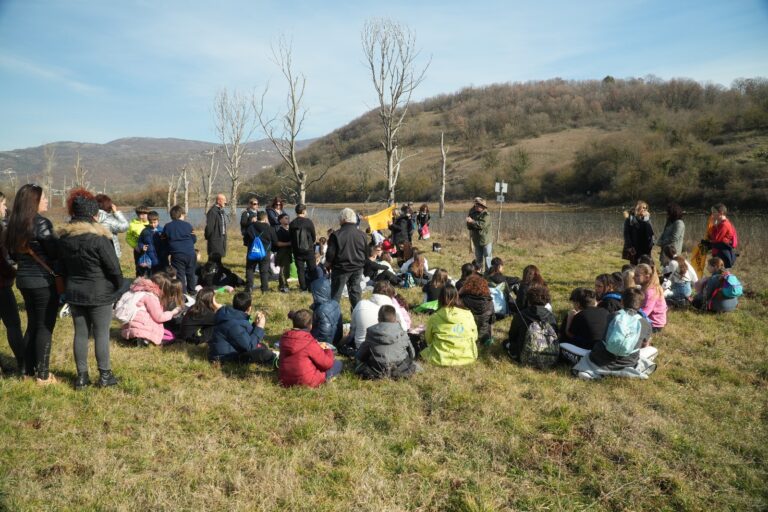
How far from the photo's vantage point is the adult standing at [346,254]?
255 inches

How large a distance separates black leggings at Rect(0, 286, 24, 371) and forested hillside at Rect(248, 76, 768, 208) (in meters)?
13.4

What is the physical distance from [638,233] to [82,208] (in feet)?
29.8

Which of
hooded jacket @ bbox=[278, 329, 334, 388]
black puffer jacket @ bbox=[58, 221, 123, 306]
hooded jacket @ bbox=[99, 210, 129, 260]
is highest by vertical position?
hooded jacket @ bbox=[99, 210, 129, 260]

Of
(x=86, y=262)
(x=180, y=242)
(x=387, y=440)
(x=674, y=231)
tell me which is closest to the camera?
(x=387, y=440)

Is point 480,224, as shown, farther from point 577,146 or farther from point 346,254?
point 577,146

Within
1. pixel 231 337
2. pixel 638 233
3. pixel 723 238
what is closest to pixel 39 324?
pixel 231 337

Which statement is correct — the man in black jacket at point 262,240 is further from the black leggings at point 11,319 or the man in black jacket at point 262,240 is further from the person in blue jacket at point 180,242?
the black leggings at point 11,319

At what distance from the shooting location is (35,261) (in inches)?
164

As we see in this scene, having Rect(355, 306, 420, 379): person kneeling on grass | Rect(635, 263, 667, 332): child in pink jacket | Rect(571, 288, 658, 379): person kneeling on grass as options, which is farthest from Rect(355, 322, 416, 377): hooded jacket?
Rect(635, 263, 667, 332): child in pink jacket

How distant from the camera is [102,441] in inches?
144

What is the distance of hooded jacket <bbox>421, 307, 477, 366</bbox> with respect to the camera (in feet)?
17.6

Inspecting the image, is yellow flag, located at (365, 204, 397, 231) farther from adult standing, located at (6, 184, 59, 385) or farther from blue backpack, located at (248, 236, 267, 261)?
adult standing, located at (6, 184, 59, 385)

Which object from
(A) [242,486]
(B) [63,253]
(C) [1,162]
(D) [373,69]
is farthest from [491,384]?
(C) [1,162]

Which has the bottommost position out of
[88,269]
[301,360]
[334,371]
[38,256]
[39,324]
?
[334,371]
